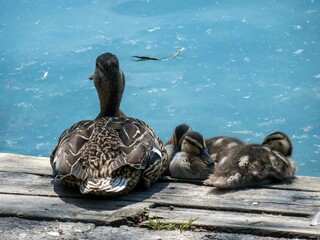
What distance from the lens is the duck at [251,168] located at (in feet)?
16.5

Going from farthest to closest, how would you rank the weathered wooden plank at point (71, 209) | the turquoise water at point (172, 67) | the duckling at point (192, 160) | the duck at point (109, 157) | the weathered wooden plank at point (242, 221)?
the turquoise water at point (172, 67) → the duckling at point (192, 160) → the duck at point (109, 157) → the weathered wooden plank at point (71, 209) → the weathered wooden plank at point (242, 221)

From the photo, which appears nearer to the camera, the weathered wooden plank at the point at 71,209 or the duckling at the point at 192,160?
the weathered wooden plank at the point at 71,209

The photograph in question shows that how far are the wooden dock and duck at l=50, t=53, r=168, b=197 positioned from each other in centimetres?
10

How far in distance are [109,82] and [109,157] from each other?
1.25 metres

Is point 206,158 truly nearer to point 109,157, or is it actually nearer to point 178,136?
point 178,136

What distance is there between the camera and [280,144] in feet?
18.4

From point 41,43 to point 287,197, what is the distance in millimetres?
7797

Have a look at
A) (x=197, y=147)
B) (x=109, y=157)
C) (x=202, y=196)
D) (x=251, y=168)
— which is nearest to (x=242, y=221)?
(x=202, y=196)

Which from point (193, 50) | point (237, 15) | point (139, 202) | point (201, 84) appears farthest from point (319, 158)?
point (139, 202)

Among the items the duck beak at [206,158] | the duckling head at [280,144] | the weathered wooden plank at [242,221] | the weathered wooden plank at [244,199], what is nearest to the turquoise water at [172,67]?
the duckling head at [280,144]

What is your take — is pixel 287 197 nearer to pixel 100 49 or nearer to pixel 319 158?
pixel 319 158

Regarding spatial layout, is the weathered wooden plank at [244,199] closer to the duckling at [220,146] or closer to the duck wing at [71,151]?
the duck wing at [71,151]

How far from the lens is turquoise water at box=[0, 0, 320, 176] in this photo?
9.88m

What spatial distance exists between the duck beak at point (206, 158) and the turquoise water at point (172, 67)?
366 centimetres
